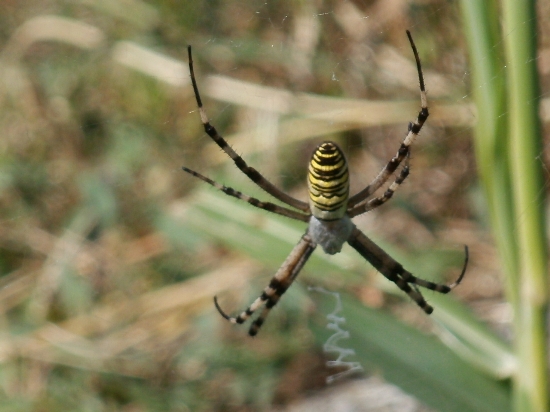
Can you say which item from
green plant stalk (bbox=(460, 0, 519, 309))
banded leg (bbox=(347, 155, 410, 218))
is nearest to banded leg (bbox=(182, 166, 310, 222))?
banded leg (bbox=(347, 155, 410, 218))

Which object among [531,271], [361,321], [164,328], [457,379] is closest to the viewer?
[531,271]

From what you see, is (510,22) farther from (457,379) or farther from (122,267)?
(122,267)

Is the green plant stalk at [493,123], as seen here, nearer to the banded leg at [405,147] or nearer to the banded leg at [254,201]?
the banded leg at [405,147]

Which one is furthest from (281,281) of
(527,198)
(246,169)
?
(527,198)

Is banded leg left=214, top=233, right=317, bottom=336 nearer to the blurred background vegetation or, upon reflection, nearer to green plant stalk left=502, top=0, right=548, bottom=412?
the blurred background vegetation

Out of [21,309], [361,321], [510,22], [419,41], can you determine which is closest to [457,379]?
[361,321]

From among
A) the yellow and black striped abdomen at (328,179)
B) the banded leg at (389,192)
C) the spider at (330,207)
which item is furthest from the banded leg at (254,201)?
the banded leg at (389,192)

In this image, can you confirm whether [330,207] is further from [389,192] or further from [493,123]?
[493,123]
